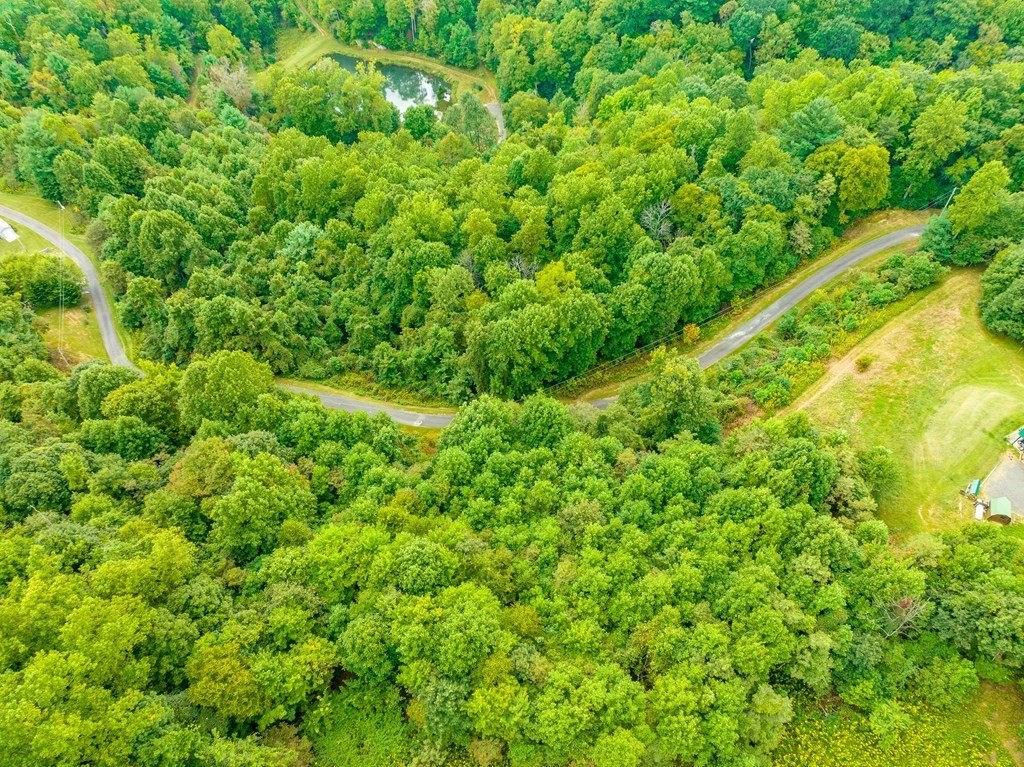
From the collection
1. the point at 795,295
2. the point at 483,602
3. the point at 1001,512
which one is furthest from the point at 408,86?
the point at 1001,512

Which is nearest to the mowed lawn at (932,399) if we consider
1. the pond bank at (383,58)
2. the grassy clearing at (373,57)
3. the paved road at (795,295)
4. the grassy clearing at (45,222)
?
the paved road at (795,295)

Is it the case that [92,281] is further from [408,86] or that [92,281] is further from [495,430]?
[408,86]

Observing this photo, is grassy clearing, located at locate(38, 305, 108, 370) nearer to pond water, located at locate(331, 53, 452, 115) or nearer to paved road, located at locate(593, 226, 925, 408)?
paved road, located at locate(593, 226, 925, 408)

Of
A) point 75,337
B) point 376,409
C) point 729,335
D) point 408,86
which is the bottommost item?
point 376,409

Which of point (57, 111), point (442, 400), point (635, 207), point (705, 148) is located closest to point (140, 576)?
point (442, 400)

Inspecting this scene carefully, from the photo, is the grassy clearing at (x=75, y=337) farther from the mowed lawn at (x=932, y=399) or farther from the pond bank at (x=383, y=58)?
the pond bank at (x=383, y=58)

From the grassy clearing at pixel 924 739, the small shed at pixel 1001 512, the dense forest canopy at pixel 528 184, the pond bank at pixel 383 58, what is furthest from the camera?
the pond bank at pixel 383 58

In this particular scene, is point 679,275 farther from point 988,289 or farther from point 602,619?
point 602,619
